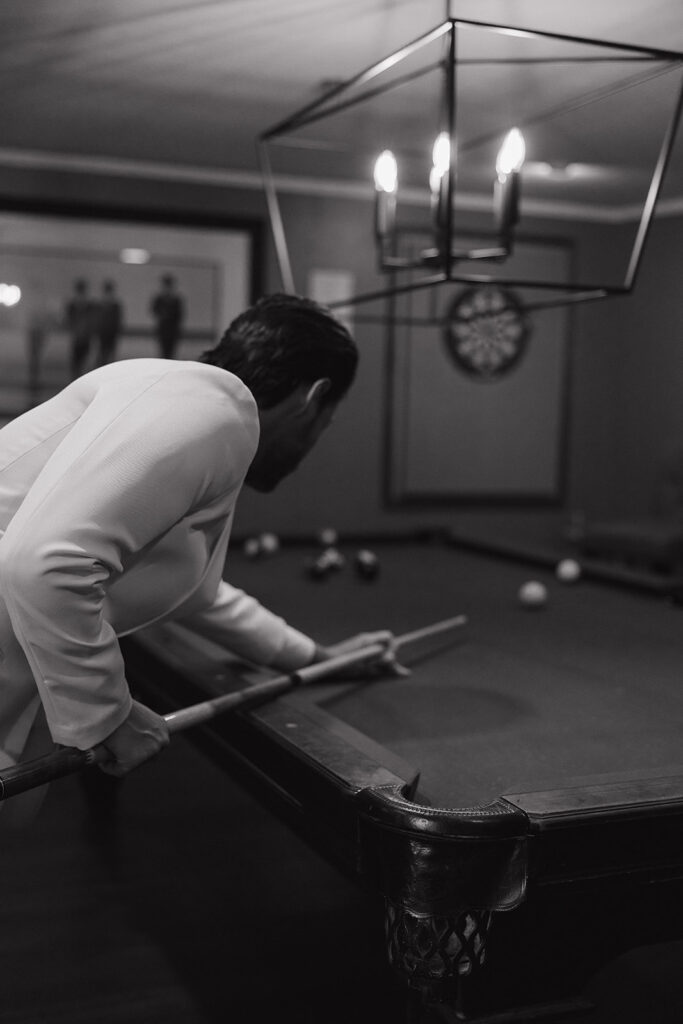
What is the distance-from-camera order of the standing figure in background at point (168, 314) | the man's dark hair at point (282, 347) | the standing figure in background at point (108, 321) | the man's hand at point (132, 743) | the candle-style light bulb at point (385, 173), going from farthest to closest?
the standing figure in background at point (168, 314) < the standing figure in background at point (108, 321) < the candle-style light bulb at point (385, 173) < the man's dark hair at point (282, 347) < the man's hand at point (132, 743)

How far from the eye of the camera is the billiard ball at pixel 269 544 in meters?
3.84

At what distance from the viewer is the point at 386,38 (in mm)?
3623

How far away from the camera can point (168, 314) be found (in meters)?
6.03

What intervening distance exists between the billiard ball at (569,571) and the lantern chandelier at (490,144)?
79 cm

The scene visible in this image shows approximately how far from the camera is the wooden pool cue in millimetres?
1347

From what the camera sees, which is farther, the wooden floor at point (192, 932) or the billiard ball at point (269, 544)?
the billiard ball at point (269, 544)

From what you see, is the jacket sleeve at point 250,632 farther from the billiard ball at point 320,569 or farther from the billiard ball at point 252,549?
the billiard ball at point 252,549

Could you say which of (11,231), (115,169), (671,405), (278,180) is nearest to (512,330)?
(671,405)

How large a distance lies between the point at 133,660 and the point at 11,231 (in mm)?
3925

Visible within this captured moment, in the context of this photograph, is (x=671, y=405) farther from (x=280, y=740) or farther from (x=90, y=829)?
(x=280, y=740)

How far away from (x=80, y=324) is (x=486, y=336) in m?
2.39

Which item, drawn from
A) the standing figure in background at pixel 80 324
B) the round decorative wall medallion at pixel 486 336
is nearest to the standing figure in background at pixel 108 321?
the standing figure in background at pixel 80 324

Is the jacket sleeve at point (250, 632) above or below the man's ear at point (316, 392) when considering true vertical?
below

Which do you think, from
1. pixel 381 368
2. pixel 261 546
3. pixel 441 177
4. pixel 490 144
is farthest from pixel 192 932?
pixel 381 368
